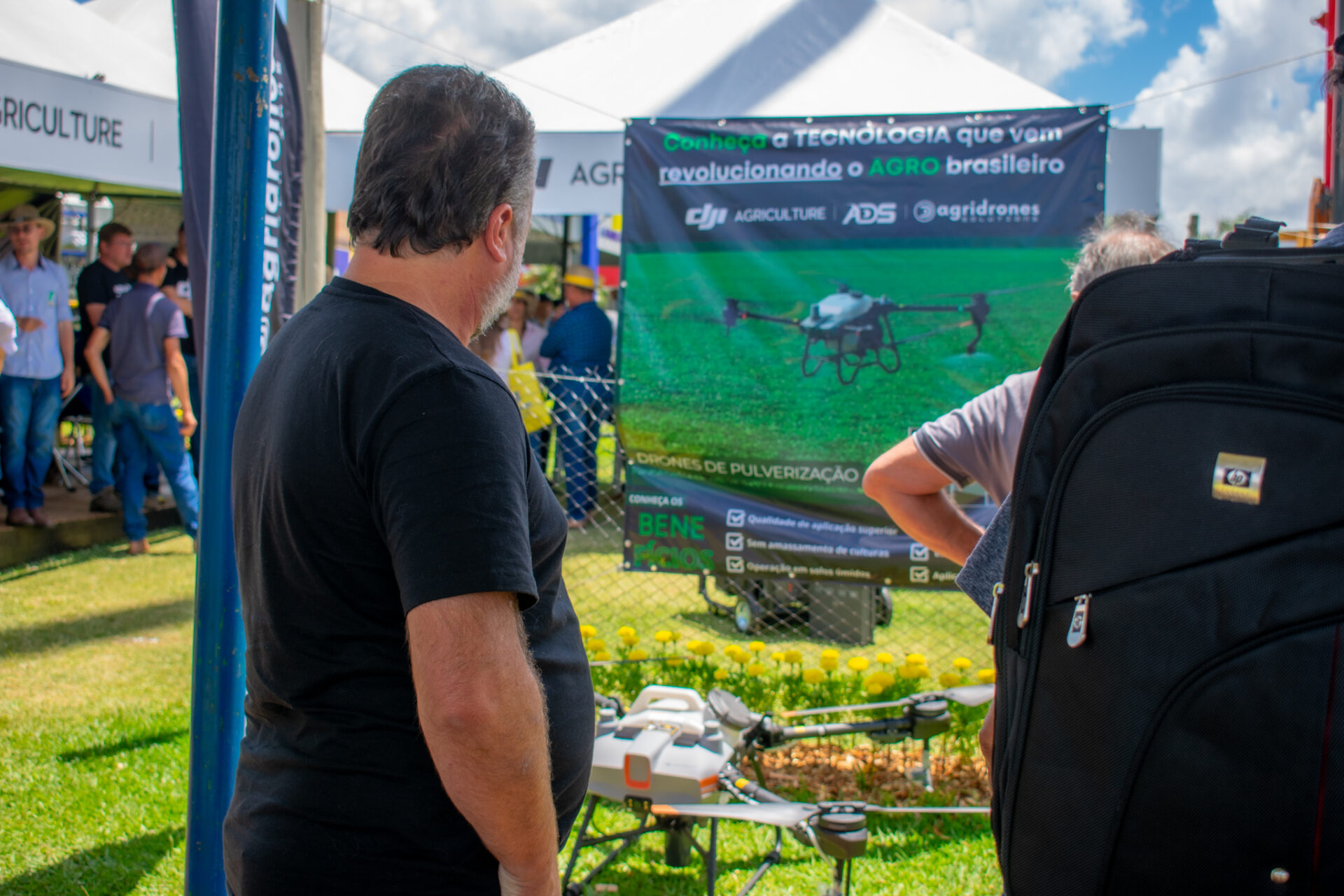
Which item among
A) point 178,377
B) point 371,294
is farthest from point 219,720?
point 178,377

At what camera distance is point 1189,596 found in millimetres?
981

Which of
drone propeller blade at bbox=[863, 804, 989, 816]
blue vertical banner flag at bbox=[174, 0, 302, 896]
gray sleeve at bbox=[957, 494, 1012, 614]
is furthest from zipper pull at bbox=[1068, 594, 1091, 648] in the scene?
drone propeller blade at bbox=[863, 804, 989, 816]

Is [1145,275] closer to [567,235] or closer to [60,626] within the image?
[60,626]

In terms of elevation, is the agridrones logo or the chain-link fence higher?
the agridrones logo

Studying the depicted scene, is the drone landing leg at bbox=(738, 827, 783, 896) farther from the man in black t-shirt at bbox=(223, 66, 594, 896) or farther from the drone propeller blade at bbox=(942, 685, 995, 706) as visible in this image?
the man in black t-shirt at bbox=(223, 66, 594, 896)

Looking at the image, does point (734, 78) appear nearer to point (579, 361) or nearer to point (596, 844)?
point (579, 361)

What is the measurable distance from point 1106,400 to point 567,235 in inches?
462

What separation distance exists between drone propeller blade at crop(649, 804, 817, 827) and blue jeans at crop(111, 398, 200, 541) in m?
5.44

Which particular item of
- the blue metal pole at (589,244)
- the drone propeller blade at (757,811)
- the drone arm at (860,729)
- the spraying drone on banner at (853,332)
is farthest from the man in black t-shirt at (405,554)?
the blue metal pole at (589,244)

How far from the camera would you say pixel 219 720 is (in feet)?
7.43

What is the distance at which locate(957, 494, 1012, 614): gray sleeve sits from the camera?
1.57 metres

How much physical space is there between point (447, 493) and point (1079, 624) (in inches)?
27.5

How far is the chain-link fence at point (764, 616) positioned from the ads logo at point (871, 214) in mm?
1374

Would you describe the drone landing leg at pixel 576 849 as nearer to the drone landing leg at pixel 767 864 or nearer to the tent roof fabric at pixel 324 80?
the drone landing leg at pixel 767 864
